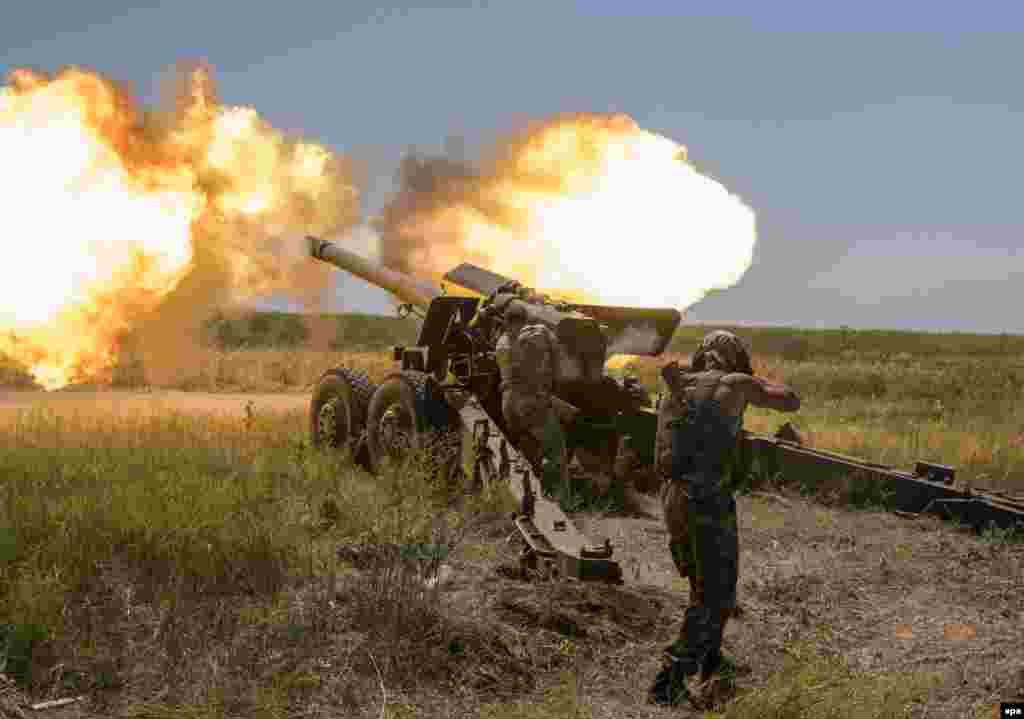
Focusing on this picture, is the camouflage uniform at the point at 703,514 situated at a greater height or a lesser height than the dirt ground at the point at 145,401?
greater

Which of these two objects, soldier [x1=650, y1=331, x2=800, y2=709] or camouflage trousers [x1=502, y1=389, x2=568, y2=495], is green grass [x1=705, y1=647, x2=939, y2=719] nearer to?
soldier [x1=650, y1=331, x2=800, y2=709]

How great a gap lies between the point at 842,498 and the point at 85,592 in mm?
6043

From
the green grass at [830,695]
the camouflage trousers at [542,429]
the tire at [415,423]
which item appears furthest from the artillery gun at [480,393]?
the green grass at [830,695]

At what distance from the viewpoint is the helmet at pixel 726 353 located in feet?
16.8

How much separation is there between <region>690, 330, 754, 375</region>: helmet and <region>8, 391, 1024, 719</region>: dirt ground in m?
1.44

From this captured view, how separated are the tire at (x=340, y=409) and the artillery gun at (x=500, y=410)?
0.04 feet

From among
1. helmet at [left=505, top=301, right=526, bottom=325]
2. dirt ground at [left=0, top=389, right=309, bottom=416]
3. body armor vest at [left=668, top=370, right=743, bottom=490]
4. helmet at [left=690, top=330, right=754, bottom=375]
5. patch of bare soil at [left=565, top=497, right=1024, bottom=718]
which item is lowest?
dirt ground at [left=0, top=389, right=309, bottom=416]

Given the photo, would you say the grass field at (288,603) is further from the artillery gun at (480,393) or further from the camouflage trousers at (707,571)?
the artillery gun at (480,393)

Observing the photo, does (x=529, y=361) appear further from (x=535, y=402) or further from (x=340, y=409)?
(x=340, y=409)

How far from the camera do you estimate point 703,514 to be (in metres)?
4.93

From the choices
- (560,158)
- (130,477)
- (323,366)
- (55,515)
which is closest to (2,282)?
(130,477)

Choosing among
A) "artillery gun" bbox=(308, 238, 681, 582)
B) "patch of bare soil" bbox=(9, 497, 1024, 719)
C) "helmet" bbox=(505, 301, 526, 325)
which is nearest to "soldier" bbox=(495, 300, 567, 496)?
"artillery gun" bbox=(308, 238, 681, 582)

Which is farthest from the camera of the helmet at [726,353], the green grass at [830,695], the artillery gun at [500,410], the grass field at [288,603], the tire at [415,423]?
the tire at [415,423]

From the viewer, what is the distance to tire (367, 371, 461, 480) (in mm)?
8930
